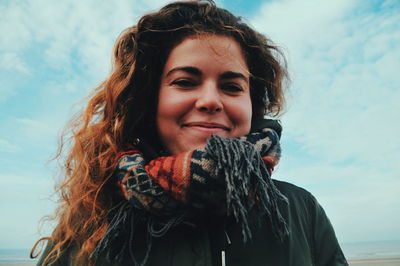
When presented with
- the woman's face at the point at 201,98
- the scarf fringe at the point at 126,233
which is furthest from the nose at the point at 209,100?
the scarf fringe at the point at 126,233

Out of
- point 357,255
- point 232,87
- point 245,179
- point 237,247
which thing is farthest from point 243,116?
point 357,255

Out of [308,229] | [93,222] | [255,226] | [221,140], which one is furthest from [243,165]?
[93,222]

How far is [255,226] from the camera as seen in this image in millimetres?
1272

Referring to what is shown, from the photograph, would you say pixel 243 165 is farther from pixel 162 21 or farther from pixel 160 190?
pixel 162 21

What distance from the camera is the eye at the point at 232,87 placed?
1443 mm

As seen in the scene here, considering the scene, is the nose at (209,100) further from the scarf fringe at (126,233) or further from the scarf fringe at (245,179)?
the scarf fringe at (126,233)

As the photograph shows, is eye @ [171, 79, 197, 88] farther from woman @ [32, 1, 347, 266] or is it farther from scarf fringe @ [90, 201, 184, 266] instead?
scarf fringe @ [90, 201, 184, 266]

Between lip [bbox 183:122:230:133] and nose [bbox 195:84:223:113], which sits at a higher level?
nose [bbox 195:84:223:113]

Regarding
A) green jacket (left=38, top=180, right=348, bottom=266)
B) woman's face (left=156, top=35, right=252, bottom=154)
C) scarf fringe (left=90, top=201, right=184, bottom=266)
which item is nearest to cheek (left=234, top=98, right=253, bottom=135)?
woman's face (left=156, top=35, right=252, bottom=154)

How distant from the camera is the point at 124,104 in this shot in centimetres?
162

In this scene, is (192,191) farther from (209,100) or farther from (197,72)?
(197,72)

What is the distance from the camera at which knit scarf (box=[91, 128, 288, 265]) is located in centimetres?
111

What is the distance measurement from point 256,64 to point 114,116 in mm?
969

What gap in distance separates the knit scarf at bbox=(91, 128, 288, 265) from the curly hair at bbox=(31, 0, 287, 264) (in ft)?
0.65
